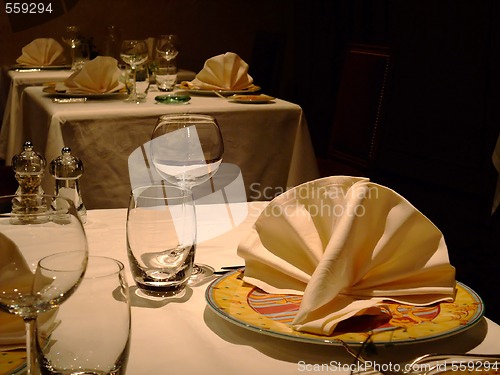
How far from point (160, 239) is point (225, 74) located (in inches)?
76.9

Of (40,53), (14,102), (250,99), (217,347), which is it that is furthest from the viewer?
(40,53)

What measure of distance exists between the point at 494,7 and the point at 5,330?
13.8 ft

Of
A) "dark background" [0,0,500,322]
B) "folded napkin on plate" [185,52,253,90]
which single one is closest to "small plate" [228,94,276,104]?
"folded napkin on plate" [185,52,253,90]

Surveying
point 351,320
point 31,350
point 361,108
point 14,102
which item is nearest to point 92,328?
point 31,350

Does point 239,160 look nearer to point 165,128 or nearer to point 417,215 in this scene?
point 165,128

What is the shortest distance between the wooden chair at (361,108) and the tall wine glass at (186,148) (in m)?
0.74

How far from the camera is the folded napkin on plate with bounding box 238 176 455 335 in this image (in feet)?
2.80

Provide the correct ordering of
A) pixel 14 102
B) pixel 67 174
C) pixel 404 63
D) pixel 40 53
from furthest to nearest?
pixel 404 63 < pixel 40 53 < pixel 14 102 < pixel 67 174

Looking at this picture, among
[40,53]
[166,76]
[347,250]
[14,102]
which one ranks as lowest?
[14,102]

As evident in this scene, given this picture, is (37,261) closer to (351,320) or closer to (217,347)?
(217,347)

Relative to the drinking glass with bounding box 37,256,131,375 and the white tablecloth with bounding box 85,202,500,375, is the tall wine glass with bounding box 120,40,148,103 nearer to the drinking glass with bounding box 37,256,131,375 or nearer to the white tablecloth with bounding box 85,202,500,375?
the white tablecloth with bounding box 85,202,500,375

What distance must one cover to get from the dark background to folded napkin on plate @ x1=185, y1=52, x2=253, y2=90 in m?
0.83

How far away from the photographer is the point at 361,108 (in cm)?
218

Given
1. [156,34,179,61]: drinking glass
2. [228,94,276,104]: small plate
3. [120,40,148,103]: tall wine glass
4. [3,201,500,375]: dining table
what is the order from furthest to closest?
1. [156,34,179,61]: drinking glass
2. [120,40,148,103]: tall wine glass
3. [228,94,276,104]: small plate
4. [3,201,500,375]: dining table
